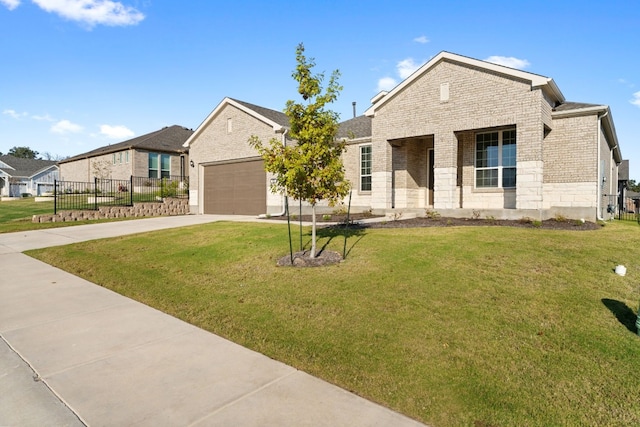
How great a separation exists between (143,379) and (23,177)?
64.0m

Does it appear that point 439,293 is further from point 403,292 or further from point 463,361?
point 463,361

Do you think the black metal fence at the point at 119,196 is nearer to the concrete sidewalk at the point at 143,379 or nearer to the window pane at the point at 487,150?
the concrete sidewalk at the point at 143,379

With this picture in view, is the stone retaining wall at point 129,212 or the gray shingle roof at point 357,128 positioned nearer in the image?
the stone retaining wall at point 129,212

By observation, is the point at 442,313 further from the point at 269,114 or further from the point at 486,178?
the point at 269,114

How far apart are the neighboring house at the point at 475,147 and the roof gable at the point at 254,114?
0.34ft

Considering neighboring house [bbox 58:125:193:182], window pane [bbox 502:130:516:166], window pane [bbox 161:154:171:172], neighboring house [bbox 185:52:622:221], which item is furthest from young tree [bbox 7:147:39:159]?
window pane [bbox 502:130:516:166]

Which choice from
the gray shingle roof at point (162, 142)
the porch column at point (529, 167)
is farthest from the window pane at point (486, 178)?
the gray shingle roof at point (162, 142)

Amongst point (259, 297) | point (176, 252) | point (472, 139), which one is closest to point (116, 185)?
point (176, 252)

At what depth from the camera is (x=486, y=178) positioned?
49.1ft

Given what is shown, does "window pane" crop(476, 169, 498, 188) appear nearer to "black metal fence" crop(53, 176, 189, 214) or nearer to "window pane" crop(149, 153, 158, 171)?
"black metal fence" crop(53, 176, 189, 214)

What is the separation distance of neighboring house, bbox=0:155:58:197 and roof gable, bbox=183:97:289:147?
42.8 meters

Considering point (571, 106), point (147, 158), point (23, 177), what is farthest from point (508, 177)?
point (23, 177)

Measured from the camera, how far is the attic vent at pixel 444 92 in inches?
571

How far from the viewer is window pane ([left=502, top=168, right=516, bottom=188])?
14164 millimetres
